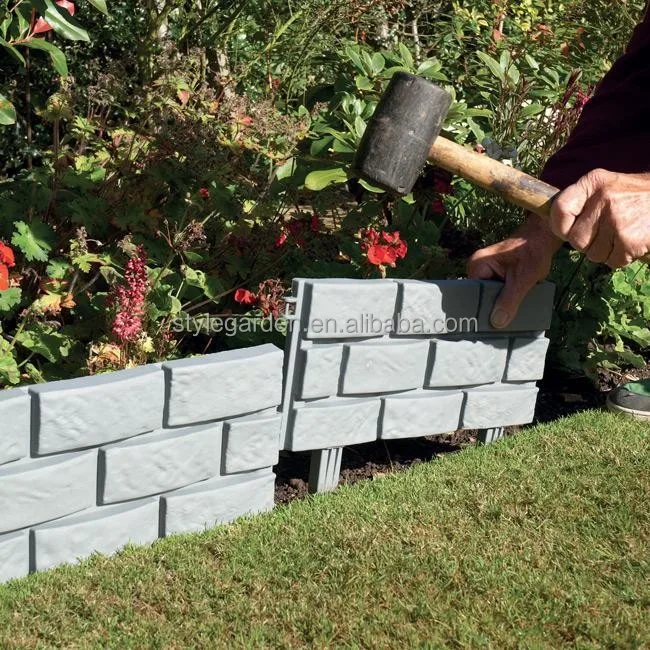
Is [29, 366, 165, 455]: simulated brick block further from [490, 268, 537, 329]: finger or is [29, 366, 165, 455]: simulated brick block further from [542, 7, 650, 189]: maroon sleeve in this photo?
[542, 7, 650, 189]: maroon sleeve

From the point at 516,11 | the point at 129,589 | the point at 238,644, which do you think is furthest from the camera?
the point at 516,11

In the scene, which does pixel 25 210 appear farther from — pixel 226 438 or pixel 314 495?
pixel 314 495

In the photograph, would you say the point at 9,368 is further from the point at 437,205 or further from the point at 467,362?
the point at 437,205

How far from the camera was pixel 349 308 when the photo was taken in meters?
2.71

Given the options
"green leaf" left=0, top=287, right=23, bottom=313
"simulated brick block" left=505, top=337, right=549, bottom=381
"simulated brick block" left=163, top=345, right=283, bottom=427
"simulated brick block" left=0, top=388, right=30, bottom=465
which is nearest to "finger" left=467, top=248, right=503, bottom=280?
"simulated brick block" left=505, top=337, right=549, bottom=381

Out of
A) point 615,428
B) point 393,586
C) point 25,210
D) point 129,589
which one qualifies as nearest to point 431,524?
point 393,586

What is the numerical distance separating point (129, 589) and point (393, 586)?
625 millimetres

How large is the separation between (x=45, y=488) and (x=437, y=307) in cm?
126

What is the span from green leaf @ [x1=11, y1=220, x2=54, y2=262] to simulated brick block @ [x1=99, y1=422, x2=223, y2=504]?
0.73 meters

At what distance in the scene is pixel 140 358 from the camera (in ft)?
9.03

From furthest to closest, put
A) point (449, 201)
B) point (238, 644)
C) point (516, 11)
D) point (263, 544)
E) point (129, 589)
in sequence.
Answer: point (516, 11), point (449, 201), point (263, 544), point (129, 589), point (238, 644)

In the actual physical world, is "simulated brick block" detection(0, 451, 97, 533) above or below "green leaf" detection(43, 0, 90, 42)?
below

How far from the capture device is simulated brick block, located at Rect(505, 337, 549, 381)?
317cm

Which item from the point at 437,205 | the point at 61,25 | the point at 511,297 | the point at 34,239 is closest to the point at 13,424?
the point at 34,239
